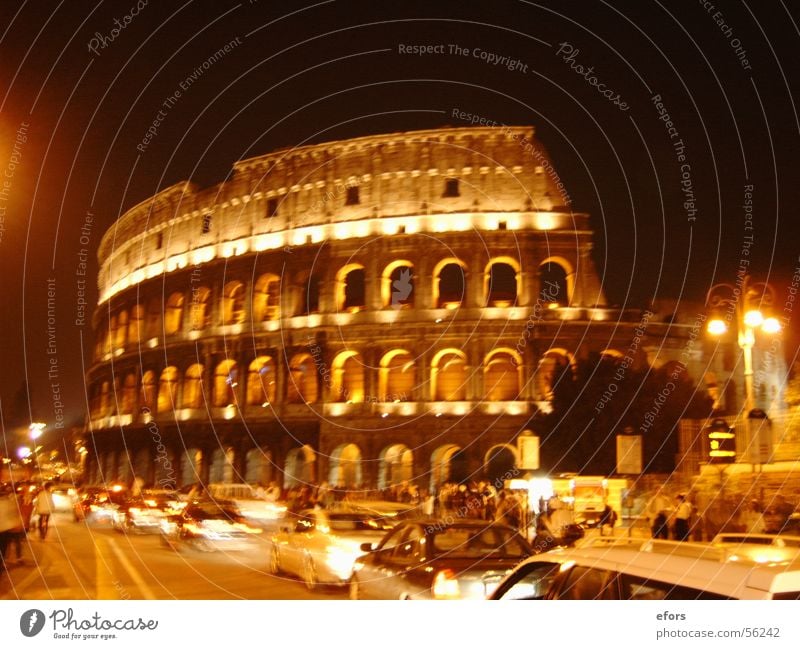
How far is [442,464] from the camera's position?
37844 mm

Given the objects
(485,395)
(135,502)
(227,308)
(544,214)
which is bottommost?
(135,502)

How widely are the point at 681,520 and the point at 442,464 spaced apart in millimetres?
22084

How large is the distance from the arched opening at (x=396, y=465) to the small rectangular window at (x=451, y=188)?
1017 cm

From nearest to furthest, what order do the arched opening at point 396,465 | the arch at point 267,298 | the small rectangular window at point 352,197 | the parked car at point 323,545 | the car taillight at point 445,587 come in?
the car taillight at point 445,587 → the parked car at point 323,545 → the arched opening at point 396,465 → the small rectangular window at point 352,197 → the arch at point 267,298

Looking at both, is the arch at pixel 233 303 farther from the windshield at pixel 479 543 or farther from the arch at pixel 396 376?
the windshield at pixel 479 543

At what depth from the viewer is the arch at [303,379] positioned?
41.8m

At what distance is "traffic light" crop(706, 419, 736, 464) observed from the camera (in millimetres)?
12461

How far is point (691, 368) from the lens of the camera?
40469 millimetres

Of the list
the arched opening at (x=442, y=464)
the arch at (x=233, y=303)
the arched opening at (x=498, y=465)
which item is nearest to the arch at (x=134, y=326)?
the arch at (x=233, y=303)

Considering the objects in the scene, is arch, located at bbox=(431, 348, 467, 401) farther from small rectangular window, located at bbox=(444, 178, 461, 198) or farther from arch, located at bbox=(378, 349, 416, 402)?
small rectangular window, located at bbox=(444, 178, 461, 198)

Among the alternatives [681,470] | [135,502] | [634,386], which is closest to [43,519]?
[135,502]
